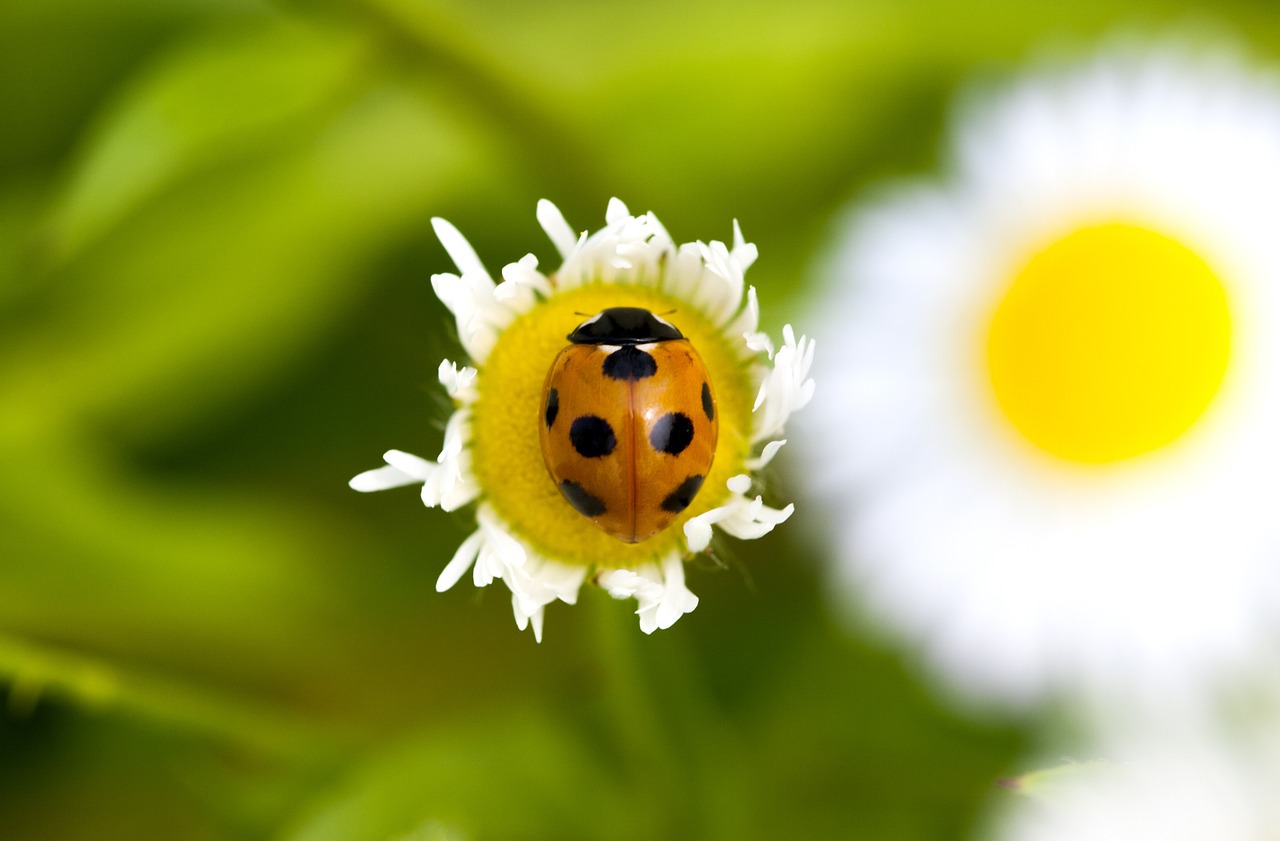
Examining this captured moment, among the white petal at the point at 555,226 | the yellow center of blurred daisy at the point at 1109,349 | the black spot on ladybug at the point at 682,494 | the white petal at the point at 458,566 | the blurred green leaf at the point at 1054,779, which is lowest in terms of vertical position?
the white petal at the point at 458,566

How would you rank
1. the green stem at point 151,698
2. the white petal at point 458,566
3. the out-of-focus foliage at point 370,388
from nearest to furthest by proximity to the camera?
1. the white petal at point 458,566
2. the green stem at point 151,698
3. the out-of-focus foliage at point 370,388

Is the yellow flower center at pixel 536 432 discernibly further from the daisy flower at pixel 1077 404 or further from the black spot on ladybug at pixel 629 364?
the daisy flower at pixel 1077 404

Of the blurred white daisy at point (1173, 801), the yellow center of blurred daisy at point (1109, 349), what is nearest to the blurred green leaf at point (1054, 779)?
the blurred white daisy at point (1173, 801)

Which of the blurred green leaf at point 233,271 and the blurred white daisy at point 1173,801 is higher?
the blurred green leaf at point 233,271

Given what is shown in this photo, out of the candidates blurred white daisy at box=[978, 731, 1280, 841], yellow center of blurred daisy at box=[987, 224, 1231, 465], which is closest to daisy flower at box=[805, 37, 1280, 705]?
yellow center of blurred daisy at box=[987, 224, 1231, 465]

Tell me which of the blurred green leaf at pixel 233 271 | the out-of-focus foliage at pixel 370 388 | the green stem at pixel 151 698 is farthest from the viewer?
the blurred green leaf at pixel 233 271

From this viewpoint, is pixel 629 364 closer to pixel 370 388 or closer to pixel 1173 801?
pixel 1173 801
